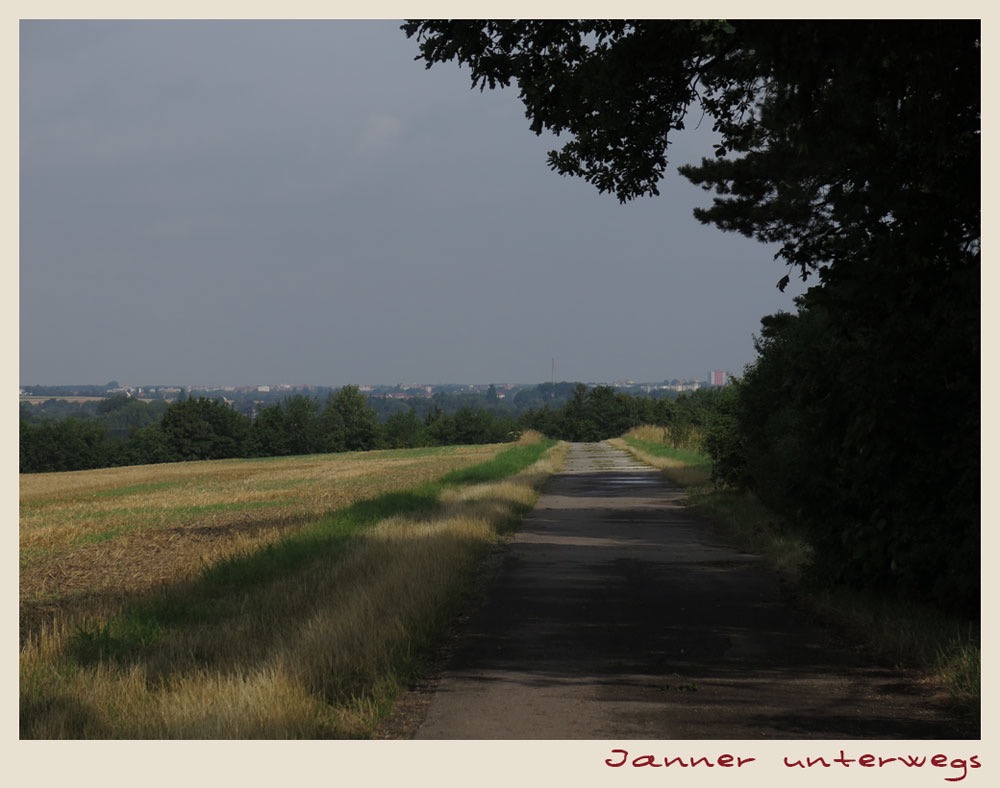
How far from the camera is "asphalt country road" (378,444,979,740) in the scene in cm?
691

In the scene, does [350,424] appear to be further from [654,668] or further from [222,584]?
[654,668]

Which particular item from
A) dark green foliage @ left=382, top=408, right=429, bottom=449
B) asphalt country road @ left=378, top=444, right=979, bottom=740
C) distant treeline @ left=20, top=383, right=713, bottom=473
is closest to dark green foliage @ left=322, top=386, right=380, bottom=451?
distant treeline @ left=20, top=383, right=713, bottom=473

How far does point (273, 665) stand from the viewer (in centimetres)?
794

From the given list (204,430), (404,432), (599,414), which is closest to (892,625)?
(204,430)

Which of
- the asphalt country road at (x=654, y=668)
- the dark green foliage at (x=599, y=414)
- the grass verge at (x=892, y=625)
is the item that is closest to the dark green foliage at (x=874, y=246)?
the grass verge at (x=892, y=625)

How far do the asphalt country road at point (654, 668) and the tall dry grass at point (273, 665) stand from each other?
1.51 feet

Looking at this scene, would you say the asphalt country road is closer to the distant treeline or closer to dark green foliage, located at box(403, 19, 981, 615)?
dark green foliage, located at box(403, 19, 981, 615)

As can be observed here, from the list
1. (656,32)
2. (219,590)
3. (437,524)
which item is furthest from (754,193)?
(219,590)

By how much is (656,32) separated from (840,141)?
3.14 m

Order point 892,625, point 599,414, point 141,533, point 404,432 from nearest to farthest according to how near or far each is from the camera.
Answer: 1. point 892,625
2. point 141,533
3. point 599,414
4. point 404,432

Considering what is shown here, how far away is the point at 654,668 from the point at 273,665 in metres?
2.92

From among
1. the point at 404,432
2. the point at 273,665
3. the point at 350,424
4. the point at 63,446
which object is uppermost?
the point at 273,665

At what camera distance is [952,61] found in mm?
7734

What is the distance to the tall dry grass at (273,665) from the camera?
6.79 meters
